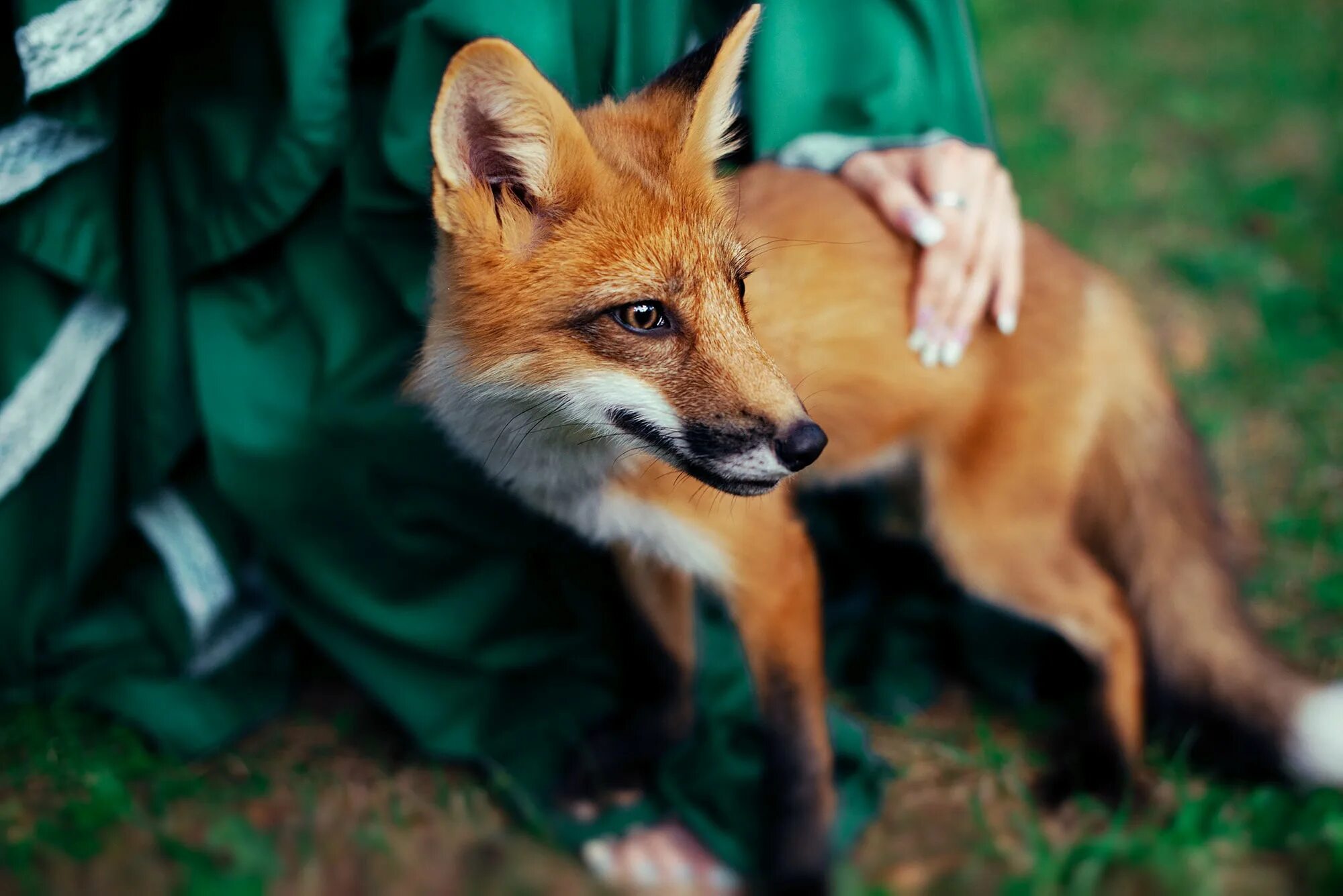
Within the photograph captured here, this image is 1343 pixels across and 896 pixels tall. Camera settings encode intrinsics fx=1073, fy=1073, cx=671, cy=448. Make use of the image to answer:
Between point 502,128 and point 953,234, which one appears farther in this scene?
point 953,234

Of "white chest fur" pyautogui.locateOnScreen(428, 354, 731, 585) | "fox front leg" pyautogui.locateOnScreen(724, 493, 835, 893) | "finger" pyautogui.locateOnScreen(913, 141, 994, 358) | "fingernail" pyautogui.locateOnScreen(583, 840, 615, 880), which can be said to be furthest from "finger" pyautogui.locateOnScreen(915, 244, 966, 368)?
"fingernail" pyautogui.locateOnScreen(583, 840, 615, 880)

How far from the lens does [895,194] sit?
89.4 inches

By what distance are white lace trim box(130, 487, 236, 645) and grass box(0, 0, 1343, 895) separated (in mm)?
369

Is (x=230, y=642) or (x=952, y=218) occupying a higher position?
(x=952, y=218)

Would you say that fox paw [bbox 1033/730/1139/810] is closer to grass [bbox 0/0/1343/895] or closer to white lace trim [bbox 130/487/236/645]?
grass [bbox 0/0/1343/895]

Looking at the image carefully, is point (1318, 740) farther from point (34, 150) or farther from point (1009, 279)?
point (34, 150)

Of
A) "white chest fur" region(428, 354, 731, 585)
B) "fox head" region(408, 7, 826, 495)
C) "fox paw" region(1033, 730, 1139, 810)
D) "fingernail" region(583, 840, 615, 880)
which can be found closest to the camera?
"fox head" region(408, 7, 826, 495)

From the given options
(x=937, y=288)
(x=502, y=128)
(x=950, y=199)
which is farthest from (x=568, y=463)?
(x=950, y=199)

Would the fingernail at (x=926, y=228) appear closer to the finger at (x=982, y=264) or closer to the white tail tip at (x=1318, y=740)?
the finger at (x=982, y=264)

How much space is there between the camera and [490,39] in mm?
1485

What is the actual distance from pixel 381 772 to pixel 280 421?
916mm

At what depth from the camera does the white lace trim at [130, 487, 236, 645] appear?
8.89 feet

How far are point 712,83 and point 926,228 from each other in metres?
0.69

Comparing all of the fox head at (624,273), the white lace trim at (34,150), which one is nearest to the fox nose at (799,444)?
the fox head at (624,273)
